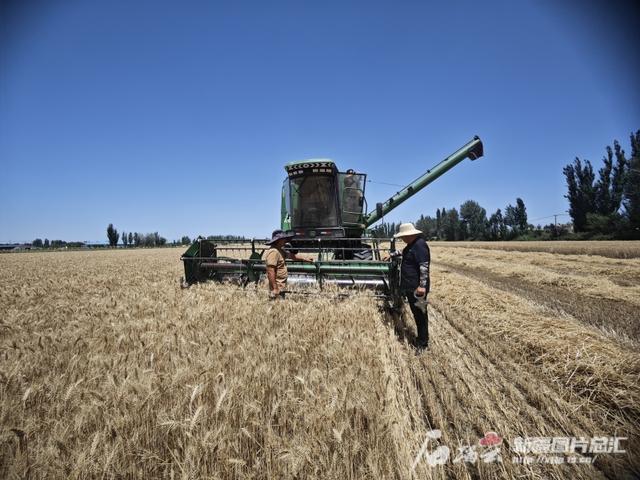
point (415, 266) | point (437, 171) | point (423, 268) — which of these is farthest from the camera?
point (437, 171)

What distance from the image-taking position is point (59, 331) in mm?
3102

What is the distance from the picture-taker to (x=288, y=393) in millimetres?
1917

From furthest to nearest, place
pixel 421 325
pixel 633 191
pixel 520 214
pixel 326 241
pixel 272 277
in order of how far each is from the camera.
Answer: pixel 520 214, pixel 633 191, pixel 326 241, pixel 272 277, pixel 421 325

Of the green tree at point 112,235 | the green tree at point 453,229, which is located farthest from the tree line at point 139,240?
the green tree at point 453,229

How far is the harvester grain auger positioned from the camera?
223 inches

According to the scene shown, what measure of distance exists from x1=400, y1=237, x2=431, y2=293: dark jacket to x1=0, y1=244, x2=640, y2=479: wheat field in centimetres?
74

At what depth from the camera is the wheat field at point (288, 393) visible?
1.44m

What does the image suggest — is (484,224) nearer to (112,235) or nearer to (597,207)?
(597,207)

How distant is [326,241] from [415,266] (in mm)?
3865

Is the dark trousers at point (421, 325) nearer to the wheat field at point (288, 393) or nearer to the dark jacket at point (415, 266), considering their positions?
the wheat field at point (288, 393)

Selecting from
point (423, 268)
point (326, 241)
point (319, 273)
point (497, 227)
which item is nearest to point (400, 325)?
point (423, 268)

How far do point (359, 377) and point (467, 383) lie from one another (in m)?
1.55

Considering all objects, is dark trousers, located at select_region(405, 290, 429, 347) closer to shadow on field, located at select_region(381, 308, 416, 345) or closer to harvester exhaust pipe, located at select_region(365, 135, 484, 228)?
shadow on field, located at select_region(381, 308, 416, 345)

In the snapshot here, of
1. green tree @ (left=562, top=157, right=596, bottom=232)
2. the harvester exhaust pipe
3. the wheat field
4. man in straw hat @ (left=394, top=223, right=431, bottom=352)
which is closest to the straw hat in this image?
man in straw hat @ (left=394, top=223, right=431, bottom=352)
